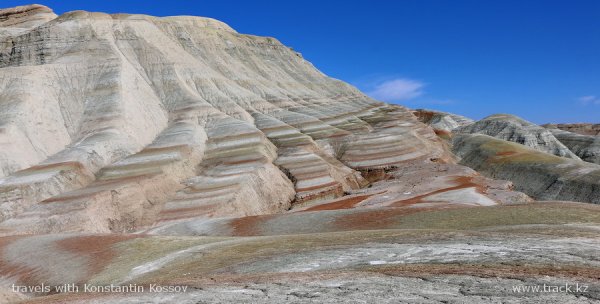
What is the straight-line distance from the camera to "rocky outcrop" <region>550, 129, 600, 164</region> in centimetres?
10181

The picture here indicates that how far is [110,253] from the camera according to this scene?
2627cm

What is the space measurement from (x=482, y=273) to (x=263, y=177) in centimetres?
4716

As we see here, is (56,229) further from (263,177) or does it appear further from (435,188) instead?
(435,188)

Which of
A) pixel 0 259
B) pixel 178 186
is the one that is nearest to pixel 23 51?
pixel 178 186

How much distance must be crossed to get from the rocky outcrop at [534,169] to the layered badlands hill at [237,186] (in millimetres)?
422

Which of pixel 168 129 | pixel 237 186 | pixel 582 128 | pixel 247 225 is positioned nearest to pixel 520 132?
pixel 582 128

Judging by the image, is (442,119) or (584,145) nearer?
(584,145)

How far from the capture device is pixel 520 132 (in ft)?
370

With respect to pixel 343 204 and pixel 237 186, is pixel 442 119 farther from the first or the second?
pixel 237 186

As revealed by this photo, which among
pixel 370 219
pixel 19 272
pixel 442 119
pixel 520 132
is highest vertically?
pixel 442 119

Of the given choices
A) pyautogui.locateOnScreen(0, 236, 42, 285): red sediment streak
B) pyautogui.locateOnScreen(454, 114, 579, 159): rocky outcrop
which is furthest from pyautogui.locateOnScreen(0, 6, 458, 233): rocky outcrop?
pyautogui.locateOnScreen(454, 114, 579, 159): rocky outcrop

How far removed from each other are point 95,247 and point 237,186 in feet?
87.2

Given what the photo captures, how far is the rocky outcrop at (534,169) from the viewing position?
6106cm

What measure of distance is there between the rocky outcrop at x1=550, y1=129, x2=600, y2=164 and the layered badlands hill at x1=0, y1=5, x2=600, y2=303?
93.4ft
